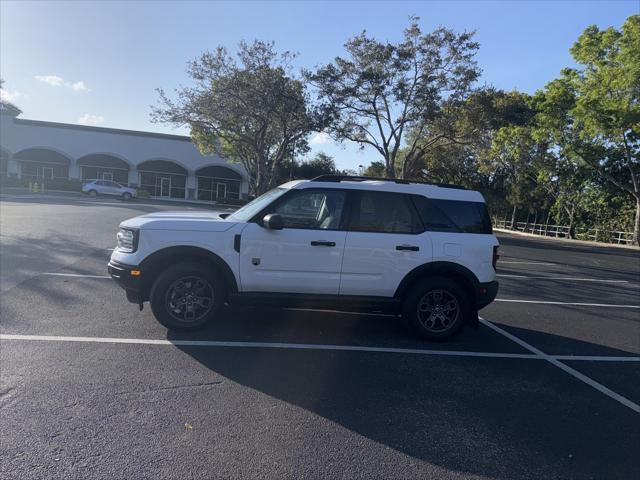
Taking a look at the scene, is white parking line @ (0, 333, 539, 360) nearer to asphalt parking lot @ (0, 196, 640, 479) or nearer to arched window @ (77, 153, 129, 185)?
asphalt parking lot @ (0, 196, 640, 479)

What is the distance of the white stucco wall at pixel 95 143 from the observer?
148ft

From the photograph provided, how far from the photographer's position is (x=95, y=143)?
151 feet

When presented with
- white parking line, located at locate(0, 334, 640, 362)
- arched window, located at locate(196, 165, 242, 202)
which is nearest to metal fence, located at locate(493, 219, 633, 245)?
arched window, located at locate(196, 165, 242, 202)

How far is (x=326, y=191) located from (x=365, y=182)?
0.54 metres

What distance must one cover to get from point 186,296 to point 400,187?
9.53ft

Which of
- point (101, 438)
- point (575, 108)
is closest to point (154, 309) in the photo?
point (101, 438)

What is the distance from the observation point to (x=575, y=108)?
92.0 feet

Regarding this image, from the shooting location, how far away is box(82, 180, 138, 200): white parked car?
1528 inches

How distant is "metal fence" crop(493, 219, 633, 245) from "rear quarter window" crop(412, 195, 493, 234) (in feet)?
110

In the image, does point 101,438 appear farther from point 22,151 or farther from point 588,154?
point 22,151

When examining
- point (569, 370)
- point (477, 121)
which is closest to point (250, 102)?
point (477, 121)

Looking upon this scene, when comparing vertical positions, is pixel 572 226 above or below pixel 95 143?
below

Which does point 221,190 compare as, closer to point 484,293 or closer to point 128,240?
Result: point 128,240

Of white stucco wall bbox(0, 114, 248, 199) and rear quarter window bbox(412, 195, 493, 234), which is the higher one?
white stucco wall bbox(0, 114, 248, 199)
